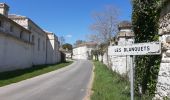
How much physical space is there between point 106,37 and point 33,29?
12.6 meters

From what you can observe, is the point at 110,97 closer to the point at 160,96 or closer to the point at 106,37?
the point at 160,96

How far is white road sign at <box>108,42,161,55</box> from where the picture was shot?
246 inches

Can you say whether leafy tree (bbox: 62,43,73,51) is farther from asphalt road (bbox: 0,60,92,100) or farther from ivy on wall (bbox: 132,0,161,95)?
ivy on wall (bbox: 132,0,161,95)

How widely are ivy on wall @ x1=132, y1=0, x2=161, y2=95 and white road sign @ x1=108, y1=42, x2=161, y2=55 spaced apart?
2.53m

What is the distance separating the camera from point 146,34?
10078 mm

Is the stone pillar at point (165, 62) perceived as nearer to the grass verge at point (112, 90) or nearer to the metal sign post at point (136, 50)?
the metal sign post at point (136, 50)

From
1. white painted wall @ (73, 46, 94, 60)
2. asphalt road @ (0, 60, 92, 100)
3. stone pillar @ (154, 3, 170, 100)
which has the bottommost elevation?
asphalt road @ (0, 60, 92, 100)

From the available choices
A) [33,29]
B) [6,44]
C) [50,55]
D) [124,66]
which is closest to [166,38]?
[124,66]

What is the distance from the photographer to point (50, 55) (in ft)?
199

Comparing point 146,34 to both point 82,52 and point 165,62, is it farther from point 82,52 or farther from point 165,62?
point 82,52

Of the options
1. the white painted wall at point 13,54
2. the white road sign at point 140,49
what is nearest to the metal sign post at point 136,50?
the white road sign at point 140,49

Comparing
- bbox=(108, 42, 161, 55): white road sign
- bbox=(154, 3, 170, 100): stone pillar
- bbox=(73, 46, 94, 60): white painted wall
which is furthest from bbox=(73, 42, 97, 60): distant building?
bbox=(108, 42, 161, 55): white road sign

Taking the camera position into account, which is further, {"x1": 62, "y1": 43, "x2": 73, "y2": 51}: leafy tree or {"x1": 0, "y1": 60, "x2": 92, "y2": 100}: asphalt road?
{"x1": 62, "y1": 43, "x2": 73, "y2": 51}: leafy tree

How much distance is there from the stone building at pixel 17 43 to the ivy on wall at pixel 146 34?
64.2 ft
